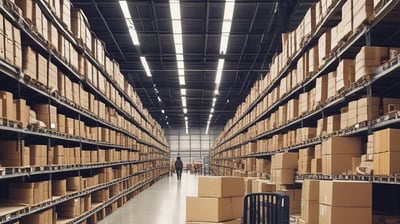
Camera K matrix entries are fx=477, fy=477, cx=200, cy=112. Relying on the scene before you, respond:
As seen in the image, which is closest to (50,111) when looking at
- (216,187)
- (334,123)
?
(216,187)

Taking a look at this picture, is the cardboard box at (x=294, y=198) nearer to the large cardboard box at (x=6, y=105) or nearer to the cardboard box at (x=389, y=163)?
the cardboard box at (x=389, y=163)

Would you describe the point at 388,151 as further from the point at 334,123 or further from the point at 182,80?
the point at 182,80

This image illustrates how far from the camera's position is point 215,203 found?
6816 mm

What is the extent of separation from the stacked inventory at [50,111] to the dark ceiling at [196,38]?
2.97m

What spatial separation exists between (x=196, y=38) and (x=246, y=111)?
124 inches

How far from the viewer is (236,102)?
3322cm

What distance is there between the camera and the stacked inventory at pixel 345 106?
4.89 meters

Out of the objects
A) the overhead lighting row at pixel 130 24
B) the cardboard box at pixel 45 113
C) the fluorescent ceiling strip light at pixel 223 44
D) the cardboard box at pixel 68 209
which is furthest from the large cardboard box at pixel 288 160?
the fluorescent ceiling strip light at pixel 223 44

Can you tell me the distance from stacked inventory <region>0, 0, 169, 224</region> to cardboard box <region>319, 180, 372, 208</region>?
3.38 m

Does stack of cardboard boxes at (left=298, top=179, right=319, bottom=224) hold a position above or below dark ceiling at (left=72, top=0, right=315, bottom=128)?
below

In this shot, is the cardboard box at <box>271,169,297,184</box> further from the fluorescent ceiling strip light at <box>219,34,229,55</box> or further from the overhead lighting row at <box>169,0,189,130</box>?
the fluorescent ceiling strip light at <box>219,34,229,55</box>

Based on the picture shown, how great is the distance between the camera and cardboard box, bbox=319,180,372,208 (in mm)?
4902

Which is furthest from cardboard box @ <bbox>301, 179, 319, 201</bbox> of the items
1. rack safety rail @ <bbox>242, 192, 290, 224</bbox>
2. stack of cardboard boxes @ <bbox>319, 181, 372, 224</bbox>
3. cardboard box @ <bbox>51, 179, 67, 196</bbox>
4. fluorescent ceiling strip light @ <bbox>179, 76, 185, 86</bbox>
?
fluorescent ceiling strip light @ <bbox>179, 76, 185, 86</bbox>

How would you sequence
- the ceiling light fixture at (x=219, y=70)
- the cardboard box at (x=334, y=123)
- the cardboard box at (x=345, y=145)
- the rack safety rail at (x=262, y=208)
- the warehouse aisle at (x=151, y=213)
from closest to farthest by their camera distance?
the rack safety rail at (x=262, y=208) → the cardboard box at (x=345, y=145) → the cardboard box at (x=334, y=123) → the warehouse aisle at (x=151, y=213) → the ceiling light fixture at (x=219, y=70)
